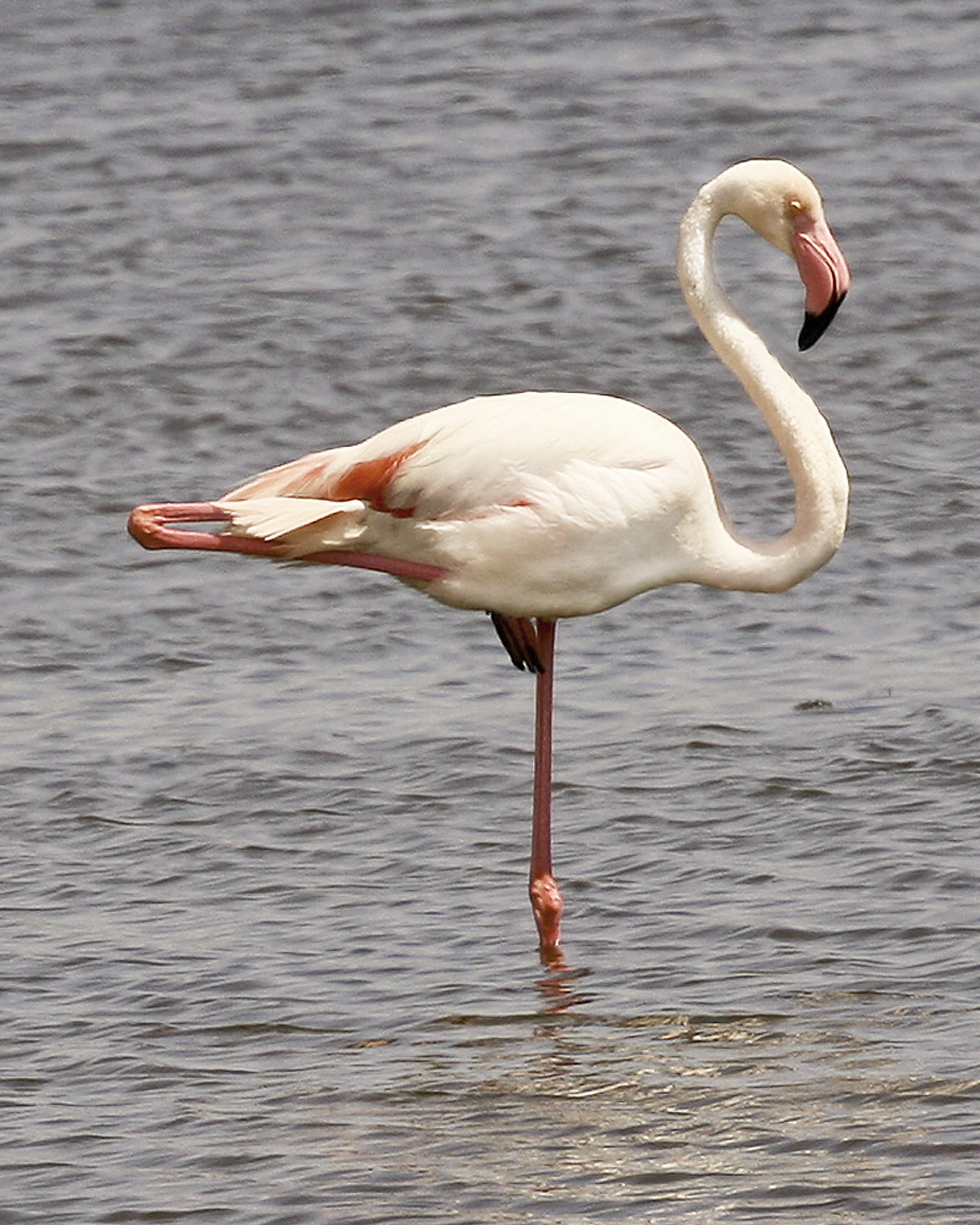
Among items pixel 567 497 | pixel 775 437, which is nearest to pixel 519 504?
pixel 567 497

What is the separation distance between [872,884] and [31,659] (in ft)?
10.4

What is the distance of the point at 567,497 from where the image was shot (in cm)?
597

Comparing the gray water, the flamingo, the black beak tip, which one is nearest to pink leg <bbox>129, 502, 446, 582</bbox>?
the flamingo

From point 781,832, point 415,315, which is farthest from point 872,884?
point 415,315

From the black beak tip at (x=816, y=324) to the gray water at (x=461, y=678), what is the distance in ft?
0.81

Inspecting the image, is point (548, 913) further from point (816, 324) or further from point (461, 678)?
point (461, 678)

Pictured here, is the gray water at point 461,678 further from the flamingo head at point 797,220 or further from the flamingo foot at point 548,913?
the flamingo head at point 797,220

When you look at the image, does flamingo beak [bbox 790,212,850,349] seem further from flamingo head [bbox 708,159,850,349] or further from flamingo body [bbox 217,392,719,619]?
flamingo body [bbox 217,392,719,619]

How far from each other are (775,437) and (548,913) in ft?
4.13

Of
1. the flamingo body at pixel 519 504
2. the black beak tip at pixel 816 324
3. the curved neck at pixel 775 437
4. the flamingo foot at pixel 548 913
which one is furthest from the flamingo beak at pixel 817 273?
the flamingo foot at pixel 548 913

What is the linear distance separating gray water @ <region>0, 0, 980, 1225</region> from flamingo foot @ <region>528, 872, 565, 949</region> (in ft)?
0.27

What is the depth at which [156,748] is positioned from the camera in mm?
7512

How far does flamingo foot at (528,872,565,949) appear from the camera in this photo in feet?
20.1

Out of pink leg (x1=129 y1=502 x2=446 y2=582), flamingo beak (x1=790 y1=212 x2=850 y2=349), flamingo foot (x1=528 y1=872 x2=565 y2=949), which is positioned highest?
flamingo beak (x1=790 y1=212 x2=850 y2=349)
